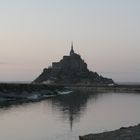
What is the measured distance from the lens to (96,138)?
30.1 m

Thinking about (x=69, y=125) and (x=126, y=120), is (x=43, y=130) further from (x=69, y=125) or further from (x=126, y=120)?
(x=126, y=120)

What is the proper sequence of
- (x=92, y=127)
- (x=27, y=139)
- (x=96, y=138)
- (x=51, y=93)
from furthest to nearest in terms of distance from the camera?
1. (x=51, y=93)
2. (x=92, y=127)
3. (x=27, y=139)
4. (x=96, y=138)

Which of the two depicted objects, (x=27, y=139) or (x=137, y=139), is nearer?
(x=137, y=139)

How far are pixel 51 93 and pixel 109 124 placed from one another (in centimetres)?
9027

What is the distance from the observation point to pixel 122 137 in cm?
2880

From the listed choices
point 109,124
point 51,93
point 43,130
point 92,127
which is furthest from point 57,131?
point 51,93

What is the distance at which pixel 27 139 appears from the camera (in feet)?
111

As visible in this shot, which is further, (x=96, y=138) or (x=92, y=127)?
(x=92, y=127)

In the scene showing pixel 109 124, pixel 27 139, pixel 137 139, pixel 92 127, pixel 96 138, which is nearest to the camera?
pixel 137 139

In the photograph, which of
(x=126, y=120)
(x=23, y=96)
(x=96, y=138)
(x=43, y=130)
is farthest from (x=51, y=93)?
(x=96, y=138)

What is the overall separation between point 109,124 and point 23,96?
5999 cm

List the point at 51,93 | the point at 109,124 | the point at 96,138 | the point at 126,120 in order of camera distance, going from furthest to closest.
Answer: the point at 51,93, the point at 126,120, the point at 109,124, the point at 96,138

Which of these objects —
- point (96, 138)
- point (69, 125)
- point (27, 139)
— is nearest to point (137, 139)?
point (96, 138)

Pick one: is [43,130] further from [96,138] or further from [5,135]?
[96,138]
